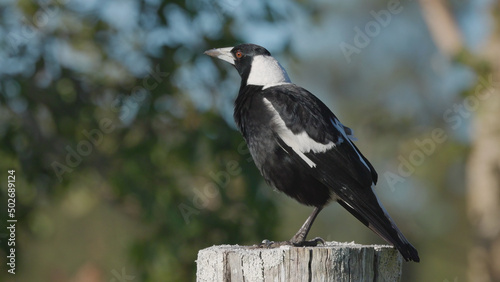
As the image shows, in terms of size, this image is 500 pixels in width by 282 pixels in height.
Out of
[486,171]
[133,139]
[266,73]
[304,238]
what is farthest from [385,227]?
[486,171]

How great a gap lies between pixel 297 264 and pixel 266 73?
57.9 inches

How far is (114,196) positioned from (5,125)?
Result: 3.30ft

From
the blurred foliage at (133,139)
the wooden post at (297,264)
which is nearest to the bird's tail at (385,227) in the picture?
the wooden post at (297,264)

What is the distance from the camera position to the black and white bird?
292cm

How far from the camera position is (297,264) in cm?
229

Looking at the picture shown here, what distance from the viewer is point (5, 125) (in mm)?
4816

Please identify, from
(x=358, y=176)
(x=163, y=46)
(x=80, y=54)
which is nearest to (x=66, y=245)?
(x=80, y=54)

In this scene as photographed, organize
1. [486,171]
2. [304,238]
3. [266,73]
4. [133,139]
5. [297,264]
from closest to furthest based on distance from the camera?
[297,264] → [304,238] → [266,73] → [133,139] → [486,171]

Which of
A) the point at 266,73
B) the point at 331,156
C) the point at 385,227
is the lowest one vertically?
the point at 385,227

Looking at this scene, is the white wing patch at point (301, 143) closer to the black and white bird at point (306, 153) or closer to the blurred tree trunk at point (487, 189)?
the black and white bird at point (306, 153)

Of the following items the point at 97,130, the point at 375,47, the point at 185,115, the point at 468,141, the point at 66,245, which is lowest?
the point at 66,245

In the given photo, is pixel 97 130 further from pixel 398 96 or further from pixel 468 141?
pixel 398 96

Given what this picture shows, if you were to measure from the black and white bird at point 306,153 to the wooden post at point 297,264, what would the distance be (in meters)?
0.44

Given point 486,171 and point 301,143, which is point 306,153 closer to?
point 301,143
